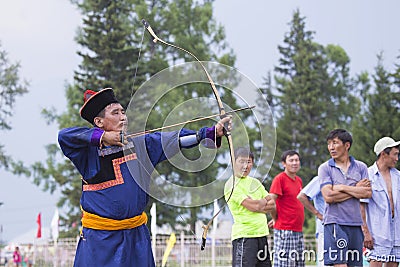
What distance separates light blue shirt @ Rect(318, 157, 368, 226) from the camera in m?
7.97

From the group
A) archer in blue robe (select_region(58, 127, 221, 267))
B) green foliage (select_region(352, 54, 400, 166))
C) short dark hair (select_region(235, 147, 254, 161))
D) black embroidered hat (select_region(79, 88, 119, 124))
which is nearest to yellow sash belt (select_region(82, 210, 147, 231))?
archer in blue robe (select_region(58, 127, 221, 267))

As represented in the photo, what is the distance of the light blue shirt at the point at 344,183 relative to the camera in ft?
26.2

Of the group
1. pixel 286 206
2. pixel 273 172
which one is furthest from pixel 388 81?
pixel 286 206

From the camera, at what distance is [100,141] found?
570cm

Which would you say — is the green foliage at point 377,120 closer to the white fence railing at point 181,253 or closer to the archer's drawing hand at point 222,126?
the white fence railing at point 181,253

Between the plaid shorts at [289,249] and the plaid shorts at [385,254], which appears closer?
the plaid shorts at [385,254]

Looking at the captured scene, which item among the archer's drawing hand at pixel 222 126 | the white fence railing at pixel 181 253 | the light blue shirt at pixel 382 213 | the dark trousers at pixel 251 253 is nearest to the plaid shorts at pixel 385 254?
the light blue shirt at pixel 382 213

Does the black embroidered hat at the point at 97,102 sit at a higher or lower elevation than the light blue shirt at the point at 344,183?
higher

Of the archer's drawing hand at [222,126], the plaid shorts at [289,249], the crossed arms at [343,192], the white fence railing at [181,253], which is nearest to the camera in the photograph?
the archer's drawing hand at [222,126]

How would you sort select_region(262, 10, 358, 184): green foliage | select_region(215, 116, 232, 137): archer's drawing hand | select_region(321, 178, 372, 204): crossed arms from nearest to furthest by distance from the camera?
select_region(215, 116, 232, 137): archer's drawing hand → select_region(321, 178, 372, 204): crossed arms → select_region(262, 10, 358, 184): green foliage

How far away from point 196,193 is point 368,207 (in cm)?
351

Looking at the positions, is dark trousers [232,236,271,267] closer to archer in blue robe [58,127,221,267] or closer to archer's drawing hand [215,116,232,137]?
archer in blue robe [58,127,221,267]

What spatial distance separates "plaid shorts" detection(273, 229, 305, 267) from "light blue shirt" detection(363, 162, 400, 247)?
1150mm

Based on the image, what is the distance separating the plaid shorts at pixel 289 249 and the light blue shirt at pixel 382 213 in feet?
3.77
